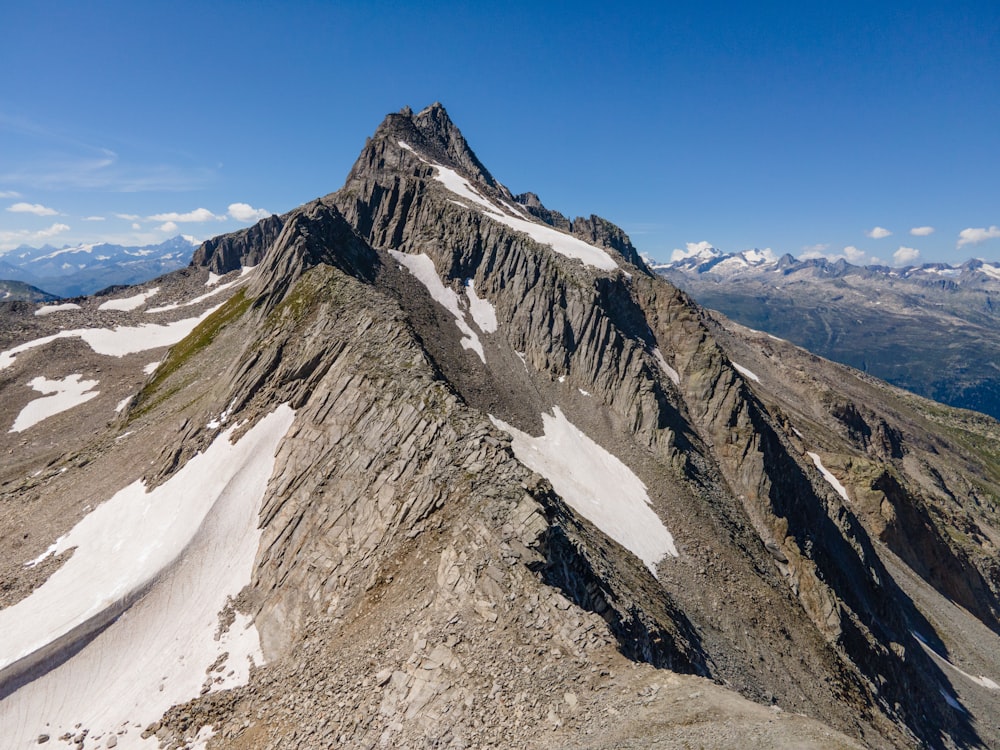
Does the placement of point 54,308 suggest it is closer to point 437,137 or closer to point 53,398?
point 53,398

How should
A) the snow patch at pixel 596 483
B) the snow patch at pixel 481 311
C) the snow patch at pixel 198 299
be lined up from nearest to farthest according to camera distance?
the snow patch at pixel 596 483 → the snow patch at pixel 481 311 → the snow patch at pixel 198 299

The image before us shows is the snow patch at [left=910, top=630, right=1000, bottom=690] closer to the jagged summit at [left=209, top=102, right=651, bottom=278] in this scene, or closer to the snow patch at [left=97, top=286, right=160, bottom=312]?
the jagged summit at [left=209, top=102, right=651, bottom=278]

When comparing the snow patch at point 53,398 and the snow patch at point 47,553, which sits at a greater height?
the snow patch at point 53,398

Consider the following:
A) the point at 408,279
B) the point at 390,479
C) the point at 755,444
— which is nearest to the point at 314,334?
the point at 390,479

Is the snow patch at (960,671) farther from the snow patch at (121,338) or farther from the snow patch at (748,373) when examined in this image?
the snow patch at (121,338)

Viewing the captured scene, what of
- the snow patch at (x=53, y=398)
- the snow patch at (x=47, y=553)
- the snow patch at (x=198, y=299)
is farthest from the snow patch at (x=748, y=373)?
the snow patch at (x=53, y=398)
